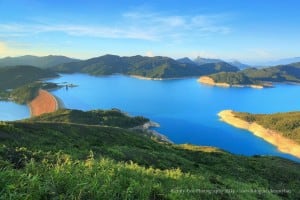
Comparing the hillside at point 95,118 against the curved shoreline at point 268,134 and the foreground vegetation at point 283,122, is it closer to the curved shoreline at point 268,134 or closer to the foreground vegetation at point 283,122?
the curved shoreline at point 268,134

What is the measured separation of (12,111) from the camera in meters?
174

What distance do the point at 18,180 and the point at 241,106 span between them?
19456 centimetres

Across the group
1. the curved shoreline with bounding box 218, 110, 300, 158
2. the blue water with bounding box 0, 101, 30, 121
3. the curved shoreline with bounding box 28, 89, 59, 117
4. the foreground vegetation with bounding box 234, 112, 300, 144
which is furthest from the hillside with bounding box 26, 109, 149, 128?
the foreground vegetation with bounding box 234, 112, 300, 144

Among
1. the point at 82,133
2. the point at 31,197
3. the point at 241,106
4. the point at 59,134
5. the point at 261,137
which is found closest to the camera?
the point at 31,197

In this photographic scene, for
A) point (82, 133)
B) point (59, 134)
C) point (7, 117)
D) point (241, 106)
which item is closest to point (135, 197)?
point (59, 134)

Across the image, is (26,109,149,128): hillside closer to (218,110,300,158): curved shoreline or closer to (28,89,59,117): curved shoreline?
(28,89,59,117): curved shoreline

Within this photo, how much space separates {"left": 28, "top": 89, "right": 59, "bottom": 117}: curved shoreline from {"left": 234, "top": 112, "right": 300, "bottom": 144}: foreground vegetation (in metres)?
89.2

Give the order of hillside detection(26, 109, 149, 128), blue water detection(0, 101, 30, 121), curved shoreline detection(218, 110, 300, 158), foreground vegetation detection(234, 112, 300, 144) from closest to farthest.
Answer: curved shoreline detection(218, 110, 300, 158) → hillside detection(26, 109, 149, 128) → foreground vegetation detection(234, 112, 300, 144) → blue water detection(0, 101, 30, 121)

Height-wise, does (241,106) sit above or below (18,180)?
below

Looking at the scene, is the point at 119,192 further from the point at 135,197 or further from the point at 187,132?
the point at 187,132

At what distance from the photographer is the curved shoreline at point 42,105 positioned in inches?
6368

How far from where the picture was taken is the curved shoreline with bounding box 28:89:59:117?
531 feet

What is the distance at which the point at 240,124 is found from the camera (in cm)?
13975

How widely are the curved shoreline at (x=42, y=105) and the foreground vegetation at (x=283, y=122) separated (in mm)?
89216
